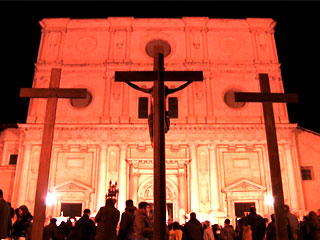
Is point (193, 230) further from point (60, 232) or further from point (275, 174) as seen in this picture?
point (60, 232)

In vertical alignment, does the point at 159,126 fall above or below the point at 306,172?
below

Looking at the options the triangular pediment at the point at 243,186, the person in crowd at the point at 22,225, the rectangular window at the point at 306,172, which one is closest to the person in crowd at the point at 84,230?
the person in crowd at the point at 22,225

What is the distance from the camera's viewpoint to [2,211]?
643 centimetres

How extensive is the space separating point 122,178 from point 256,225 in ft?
35.6

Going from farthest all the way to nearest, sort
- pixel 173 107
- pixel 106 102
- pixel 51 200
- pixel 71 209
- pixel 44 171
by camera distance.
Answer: pixel 173 107 < pixel 106 102 < pixel 71 209 < pixel 51 200 < pixel 44 171

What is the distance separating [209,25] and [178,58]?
3.54 metres

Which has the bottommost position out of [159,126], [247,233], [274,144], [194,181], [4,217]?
[247,233]

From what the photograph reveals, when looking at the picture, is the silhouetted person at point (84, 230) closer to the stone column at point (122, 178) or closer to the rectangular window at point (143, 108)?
the stone column at point (122, 178)

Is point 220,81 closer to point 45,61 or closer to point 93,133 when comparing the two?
point 93,133

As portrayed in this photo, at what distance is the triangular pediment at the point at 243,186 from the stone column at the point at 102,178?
6.89 metres

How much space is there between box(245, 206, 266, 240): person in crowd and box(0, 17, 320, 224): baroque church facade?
8.93 m

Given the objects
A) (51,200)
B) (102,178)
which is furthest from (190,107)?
(51,200)

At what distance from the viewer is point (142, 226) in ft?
20.9

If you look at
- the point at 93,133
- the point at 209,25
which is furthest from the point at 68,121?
the point at 209,25
